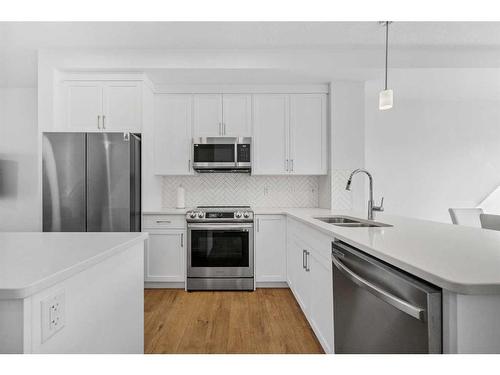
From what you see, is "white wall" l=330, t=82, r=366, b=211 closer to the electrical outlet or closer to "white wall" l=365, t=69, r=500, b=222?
"white wall" l=365, t=69, r=500, b=222

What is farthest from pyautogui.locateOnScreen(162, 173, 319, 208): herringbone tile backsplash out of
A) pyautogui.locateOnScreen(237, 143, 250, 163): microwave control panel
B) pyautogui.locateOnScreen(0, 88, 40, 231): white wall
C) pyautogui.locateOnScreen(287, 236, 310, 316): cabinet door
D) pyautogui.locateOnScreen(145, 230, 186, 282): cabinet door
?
pyautogui.locateOnScreen(0, 88, 40, 231): white wall

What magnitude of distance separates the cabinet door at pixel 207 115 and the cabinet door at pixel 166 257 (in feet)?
4.07

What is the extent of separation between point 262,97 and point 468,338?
321cm

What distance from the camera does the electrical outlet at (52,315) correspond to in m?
0.81

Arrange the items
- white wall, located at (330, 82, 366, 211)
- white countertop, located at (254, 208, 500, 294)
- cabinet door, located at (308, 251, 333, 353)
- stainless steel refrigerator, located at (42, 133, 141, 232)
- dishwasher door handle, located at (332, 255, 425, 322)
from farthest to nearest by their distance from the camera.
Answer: white wall, located at (330, 82, 366, 211) → stainless steel refrigerator, located at (42, 133, 141, 232) → cabinet door, located at (308, 251, 333, 353) → dishwasher door handle, located at (332, 255, 425, 322) → white countertop, located at (254, 208, 500, 294)

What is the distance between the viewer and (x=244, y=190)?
3961 mm

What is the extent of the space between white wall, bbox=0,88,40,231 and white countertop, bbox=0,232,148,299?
10.8ft

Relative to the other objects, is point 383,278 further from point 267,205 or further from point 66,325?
point 267,205

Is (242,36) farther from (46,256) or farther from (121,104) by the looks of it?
(46,256)

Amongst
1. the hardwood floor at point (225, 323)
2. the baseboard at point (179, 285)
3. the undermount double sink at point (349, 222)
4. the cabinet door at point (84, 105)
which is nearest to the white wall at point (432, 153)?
the undermount double sink at point (349, 222)

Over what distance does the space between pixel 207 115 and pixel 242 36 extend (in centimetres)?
106

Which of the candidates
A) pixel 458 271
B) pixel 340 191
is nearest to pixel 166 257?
pixel 340 191

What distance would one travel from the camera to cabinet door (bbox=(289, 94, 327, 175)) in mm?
3615

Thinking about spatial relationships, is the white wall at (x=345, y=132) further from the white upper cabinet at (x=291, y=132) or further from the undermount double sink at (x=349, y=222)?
the undermount double sink at (x=349, y=222)
